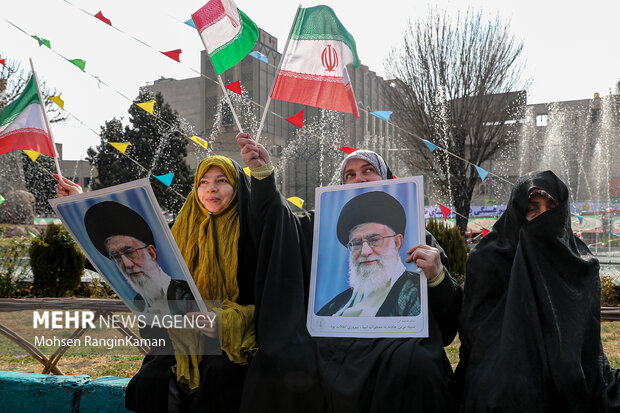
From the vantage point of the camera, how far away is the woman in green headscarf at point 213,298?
213 centimetres

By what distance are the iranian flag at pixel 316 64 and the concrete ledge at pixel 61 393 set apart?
1.77m

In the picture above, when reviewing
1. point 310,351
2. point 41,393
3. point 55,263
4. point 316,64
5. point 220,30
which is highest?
point 220,30

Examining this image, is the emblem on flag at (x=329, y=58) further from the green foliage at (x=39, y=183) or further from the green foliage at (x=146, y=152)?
the green foliage at (x=39, y=183)

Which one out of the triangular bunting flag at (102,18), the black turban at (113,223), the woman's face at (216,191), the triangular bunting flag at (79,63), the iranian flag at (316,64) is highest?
the triangular bunting flag at (102,18)

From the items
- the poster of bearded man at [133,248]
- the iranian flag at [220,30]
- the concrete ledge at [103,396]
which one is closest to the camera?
the poster of bearded man at [133,248]

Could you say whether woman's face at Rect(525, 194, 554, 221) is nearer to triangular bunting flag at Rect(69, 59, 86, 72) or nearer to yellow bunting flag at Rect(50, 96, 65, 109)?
yellow bunting flag at Rect(50, 96, 65, 109)

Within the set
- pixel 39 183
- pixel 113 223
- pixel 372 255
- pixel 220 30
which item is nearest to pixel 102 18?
pixel 220 30

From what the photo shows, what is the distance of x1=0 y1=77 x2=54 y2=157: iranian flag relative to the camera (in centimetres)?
299

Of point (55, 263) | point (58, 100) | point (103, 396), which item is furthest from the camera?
point (55, 263)

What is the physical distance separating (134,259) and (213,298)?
0.44m

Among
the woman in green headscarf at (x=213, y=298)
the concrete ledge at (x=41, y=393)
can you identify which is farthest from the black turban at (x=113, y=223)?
the concrete ledge at (x=41, y=393)

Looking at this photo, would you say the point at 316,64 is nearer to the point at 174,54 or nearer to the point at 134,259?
the point at 134,259

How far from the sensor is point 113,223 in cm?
204

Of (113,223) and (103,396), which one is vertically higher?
(113,223)
